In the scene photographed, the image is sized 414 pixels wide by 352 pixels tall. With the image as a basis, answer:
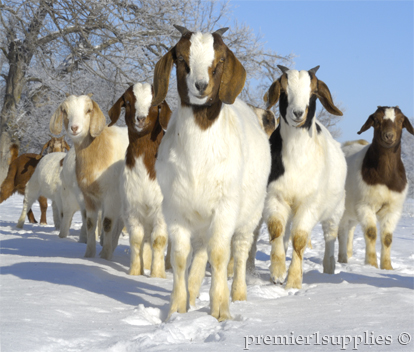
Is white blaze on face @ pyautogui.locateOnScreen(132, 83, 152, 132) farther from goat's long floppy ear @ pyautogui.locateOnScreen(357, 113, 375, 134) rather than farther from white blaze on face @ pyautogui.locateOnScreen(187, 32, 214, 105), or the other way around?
goat's long floppy ear @ pyautogui.locateOnScreen(357, 113, 375, 134)

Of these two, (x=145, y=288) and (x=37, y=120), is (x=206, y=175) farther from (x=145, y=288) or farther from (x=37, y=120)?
(x=37, y=120)

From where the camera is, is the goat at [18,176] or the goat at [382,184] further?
the goat at [18,176]

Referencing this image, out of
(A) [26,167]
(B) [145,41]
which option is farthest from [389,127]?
(A) [26,167]

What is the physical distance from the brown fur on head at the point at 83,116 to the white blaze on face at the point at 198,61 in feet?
11.7

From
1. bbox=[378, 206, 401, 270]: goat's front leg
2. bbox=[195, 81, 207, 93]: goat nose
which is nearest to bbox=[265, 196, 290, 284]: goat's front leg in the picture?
bbox=[195, 81, 207, 93]: goat nose

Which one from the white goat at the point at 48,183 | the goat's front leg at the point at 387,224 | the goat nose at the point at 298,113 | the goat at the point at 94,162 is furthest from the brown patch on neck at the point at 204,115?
the white goat at the point at 48,183

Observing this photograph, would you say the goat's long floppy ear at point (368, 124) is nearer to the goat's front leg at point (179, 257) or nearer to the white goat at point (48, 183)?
the goat's front leg at point (179, 257)

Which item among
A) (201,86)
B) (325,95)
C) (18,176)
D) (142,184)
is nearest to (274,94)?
(325,95)

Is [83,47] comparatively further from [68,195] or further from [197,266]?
[197,266]

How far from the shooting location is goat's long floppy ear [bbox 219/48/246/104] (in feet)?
13.5

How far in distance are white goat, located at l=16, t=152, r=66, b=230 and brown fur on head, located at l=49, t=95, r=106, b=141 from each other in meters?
4.38

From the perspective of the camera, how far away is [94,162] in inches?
286

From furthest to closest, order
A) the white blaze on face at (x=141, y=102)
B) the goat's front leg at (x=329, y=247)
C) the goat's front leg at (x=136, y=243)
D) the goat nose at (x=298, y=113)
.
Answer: the goat's front leg at (x=329, y=247)
the white blaze on face at (x=141, y=102)
the goat's front leg at (x=136, y=243)
the goat nose at (x=298, y=113)

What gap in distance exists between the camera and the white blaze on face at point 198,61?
155 inches
